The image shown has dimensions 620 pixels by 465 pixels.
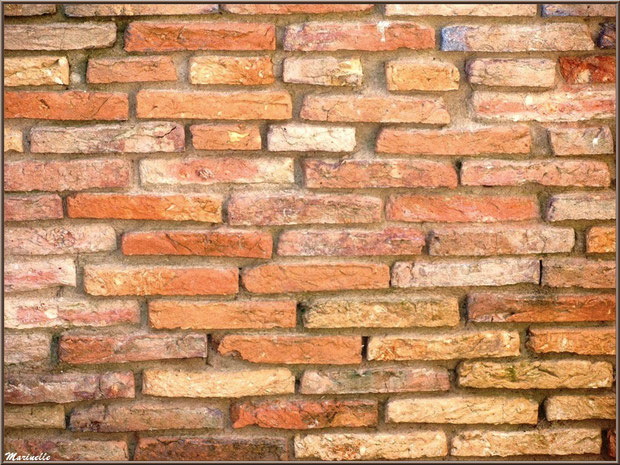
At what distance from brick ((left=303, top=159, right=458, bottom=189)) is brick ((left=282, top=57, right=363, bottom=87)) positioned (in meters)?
0.18

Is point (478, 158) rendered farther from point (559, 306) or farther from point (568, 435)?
point (568, 435)

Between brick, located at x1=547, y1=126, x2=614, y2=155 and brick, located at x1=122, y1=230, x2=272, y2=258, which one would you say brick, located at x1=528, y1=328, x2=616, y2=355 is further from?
brick, located at x1=122, y1=230, x2=272, y2=258

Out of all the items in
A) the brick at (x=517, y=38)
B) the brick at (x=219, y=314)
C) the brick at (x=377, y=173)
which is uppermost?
the brick at (x=517, y=38)

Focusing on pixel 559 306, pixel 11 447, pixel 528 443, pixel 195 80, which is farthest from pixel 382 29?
pixel 11 447

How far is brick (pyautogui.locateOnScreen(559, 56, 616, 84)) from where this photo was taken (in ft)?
4.94

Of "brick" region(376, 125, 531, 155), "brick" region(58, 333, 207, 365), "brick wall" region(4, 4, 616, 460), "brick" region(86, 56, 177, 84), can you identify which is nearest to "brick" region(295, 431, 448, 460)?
"brick wall" region(4, 4, 616, 460)

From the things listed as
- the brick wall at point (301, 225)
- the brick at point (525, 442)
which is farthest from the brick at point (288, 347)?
the brick at point (525, 442)

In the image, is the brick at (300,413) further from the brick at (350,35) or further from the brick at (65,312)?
the brick at (350,35)

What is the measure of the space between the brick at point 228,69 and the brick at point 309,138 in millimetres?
121

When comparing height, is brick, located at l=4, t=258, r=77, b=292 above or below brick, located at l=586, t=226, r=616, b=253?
below

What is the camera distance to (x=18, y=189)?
4.82 feet

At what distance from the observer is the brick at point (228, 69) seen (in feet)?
4.79

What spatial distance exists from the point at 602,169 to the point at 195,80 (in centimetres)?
94

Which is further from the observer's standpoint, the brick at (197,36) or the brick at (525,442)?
the brick at (525,442)
